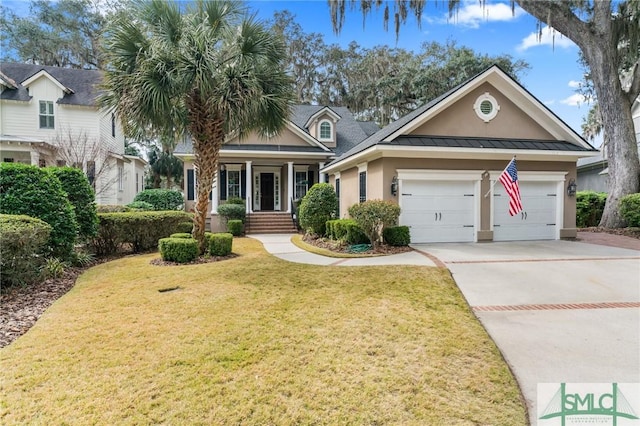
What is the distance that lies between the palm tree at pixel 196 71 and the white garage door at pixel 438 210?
5.04 metres

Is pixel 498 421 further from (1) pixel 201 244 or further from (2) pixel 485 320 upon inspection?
(1) pixel 201 244

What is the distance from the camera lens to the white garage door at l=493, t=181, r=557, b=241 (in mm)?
12062

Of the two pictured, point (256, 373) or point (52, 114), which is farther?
point (52, 114)

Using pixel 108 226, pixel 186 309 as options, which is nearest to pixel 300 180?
pixel 108 226

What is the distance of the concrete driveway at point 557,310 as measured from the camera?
3.76 metres

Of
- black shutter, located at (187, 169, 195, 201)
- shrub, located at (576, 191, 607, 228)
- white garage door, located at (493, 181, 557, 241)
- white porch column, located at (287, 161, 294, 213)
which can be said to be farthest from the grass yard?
shrub, located at (576, 191, 607, 228)

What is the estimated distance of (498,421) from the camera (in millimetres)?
2977

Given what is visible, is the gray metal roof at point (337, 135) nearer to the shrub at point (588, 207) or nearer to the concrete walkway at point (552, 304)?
the concrete walkway at point (552, 304)

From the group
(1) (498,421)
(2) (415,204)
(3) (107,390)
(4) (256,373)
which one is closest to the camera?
(1) (498,421)

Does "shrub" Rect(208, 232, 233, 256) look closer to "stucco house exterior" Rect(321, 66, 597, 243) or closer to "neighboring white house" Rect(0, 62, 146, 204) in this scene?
"stucco house exterior" Rect(321, 66, 597, 243)

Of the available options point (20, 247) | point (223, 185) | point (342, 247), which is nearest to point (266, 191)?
point (223, 185)

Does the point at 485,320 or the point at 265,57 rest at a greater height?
the point at 265,57

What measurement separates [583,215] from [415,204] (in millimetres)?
11929

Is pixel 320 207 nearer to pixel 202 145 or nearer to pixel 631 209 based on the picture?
pixel 202 145
